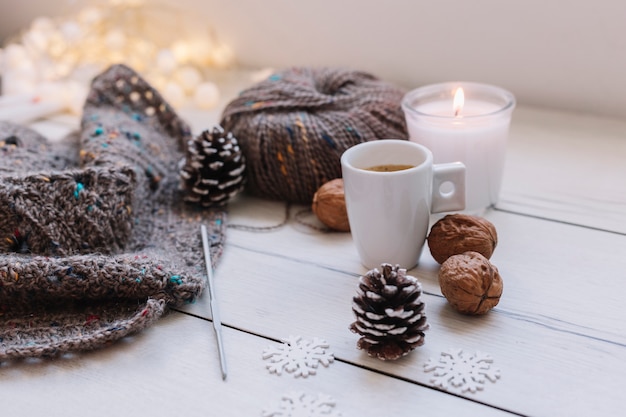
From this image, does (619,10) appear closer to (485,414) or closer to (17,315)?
(485,414)

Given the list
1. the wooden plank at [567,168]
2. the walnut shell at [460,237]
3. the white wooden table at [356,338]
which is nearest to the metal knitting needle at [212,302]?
the white wooden table at [356,338]

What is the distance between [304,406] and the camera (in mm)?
607

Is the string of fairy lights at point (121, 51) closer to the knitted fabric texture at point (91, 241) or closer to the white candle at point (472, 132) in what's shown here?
the knitted fabric texture at point (91, 241)

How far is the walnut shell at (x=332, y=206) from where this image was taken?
0.86 m

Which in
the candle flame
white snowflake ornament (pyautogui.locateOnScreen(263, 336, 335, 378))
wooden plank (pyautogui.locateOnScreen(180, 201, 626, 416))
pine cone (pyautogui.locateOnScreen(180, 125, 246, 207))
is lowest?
white snowflake ornament (pyautogui.locateOnScreen(263, 336, 335, 378))

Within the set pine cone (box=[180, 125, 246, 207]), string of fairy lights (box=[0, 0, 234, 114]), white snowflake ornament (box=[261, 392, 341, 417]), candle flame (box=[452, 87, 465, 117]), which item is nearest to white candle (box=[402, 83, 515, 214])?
candle flame (box=[452, 87, 465, 117])

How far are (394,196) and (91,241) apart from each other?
0.33 meters

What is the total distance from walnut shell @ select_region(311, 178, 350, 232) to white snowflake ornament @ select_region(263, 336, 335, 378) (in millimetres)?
210

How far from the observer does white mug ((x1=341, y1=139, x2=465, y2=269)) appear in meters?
0.73

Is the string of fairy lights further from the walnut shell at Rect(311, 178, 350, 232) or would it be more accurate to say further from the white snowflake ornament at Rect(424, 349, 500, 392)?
the white snowflake ornament at Rect(424, 349, 500, 392)

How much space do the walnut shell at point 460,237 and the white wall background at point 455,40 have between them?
0.46 meters

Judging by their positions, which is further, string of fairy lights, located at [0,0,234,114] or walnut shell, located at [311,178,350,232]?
string of fairy lights, located at [0,0,234,114]

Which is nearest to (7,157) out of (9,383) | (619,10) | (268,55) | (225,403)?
(9,383)

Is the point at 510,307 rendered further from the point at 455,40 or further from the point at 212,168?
the point at 455,40
